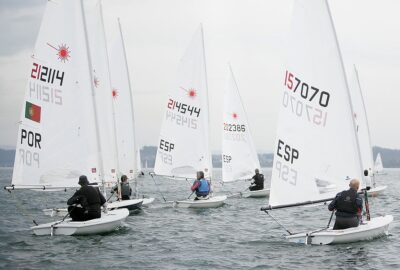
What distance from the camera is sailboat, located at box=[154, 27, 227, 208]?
24281 millimetres

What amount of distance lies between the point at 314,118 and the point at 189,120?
38.5 feet

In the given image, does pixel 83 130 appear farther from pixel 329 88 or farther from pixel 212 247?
pixel 329 88

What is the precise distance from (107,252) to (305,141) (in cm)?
491

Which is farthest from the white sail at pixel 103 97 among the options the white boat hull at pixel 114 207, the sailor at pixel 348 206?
the sailor at pixel 348 206

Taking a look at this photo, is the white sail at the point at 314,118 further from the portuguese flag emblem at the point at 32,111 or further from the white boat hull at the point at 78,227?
the portuguese flag emblem at the point at 32,111

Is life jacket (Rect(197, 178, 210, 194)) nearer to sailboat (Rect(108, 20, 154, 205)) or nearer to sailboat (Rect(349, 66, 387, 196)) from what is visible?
sailboat (Rect(108, 20, 154, 205))

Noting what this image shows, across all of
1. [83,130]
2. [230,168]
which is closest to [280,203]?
[83,130]

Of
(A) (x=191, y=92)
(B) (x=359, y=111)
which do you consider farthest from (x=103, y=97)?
(B) (x=359, y=111)

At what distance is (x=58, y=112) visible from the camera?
50.1 ft

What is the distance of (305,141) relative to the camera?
13125 mm

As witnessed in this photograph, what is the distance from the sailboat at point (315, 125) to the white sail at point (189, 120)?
11.0 meters

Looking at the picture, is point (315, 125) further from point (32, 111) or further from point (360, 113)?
point (360, 113)

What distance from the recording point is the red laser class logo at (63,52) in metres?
15.2

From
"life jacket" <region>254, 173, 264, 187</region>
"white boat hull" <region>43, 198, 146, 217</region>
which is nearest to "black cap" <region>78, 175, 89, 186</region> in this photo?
"white boat hull" <region>43, 198, 146, 217</region>
